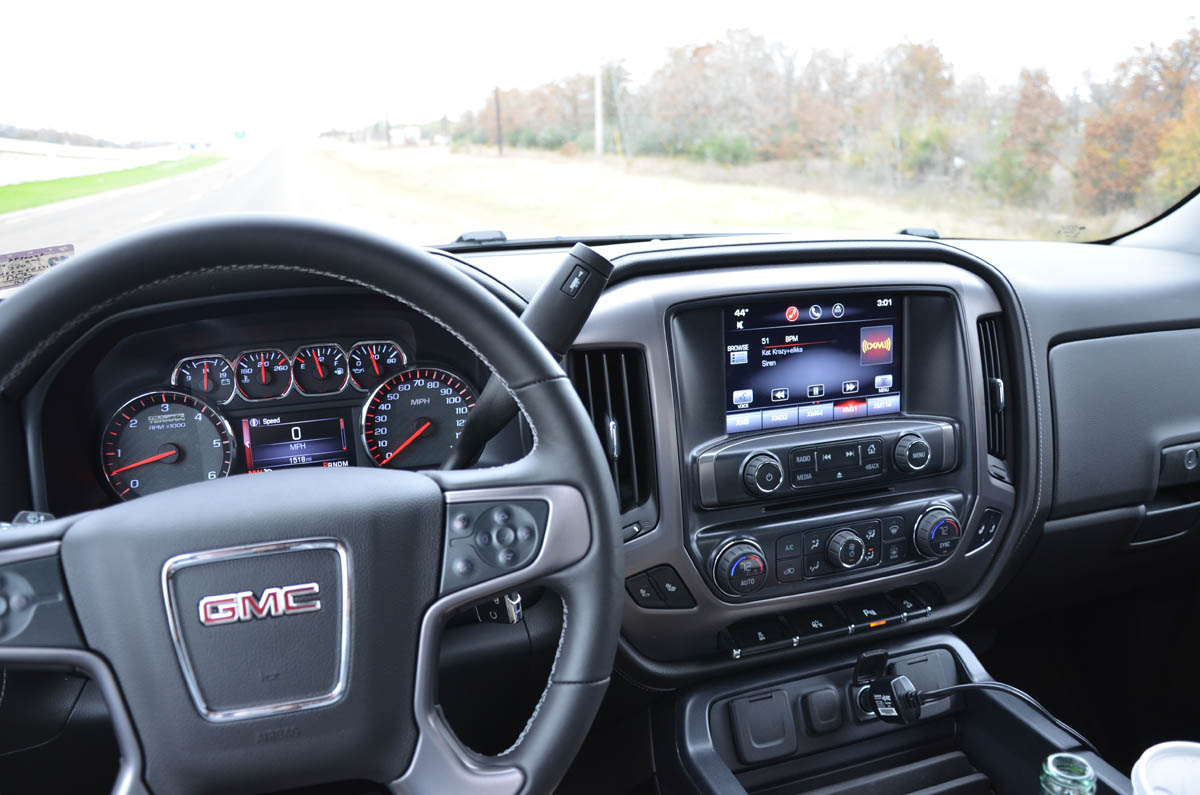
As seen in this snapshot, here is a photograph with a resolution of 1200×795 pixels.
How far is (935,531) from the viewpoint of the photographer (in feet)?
7.15

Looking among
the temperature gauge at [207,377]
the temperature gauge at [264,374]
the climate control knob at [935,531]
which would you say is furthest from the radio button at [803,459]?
the temperature gauge at [207,377]

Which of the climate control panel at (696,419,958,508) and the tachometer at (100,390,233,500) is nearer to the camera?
the tachometer at (100,390,233,500)

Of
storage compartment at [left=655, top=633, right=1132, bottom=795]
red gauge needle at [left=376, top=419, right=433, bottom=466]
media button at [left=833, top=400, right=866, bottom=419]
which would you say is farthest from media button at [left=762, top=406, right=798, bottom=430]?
red gauge needle at [left=376, top=419, right=433, bottom=466]

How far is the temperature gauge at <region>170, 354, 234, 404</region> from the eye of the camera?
180 cm

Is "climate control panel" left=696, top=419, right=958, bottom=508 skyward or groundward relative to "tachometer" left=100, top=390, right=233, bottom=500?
groundward

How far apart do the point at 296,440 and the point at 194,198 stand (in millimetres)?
522

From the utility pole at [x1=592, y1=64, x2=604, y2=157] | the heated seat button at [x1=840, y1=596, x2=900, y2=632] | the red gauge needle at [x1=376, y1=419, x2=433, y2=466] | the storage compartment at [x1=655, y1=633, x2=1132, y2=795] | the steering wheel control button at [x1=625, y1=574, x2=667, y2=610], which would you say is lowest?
the storage compartment at [x1=655, y1=633, x2=1132, y2=795]

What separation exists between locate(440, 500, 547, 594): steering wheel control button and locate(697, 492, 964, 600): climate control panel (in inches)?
32.8

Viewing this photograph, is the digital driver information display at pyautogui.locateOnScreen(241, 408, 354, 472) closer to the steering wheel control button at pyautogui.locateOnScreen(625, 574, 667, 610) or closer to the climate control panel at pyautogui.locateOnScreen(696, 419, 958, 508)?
the steering wheel control button at pyautogui.locateOnScreen(625, 574, 667, 610)

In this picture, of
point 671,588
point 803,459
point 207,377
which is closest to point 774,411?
point 803,459

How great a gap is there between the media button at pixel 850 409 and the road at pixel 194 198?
3.58ft

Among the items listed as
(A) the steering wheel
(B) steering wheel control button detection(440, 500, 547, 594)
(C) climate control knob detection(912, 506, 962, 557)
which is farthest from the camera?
(C) climate control knob detection(912, 506, 962, 557)

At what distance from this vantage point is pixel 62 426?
5.52 ft

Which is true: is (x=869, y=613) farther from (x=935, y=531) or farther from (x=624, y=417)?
(x=624, y=417)
